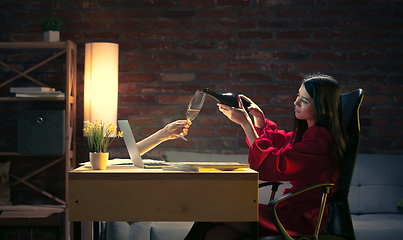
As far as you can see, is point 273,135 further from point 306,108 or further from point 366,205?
point 366,205

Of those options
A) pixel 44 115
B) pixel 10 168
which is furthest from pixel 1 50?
pixel 10 168

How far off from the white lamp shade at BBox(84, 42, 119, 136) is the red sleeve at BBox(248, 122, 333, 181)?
141 centimetres

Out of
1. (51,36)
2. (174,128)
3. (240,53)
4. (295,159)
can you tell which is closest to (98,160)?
(174,128)

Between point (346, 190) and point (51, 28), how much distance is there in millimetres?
2284

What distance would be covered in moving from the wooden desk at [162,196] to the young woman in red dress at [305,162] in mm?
203

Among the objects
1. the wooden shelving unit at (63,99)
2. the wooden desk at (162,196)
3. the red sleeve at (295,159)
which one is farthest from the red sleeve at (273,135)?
the wooden shelving unit at (63,99)

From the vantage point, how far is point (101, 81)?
2619mm

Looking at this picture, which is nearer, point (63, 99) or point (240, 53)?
point (63, 99)

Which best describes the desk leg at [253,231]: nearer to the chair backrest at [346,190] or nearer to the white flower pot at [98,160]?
the chair backrest at [346,190]

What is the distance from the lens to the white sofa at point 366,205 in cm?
214

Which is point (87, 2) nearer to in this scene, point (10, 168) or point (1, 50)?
point (1, 50)

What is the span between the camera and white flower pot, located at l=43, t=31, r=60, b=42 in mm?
2686

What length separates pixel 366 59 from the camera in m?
2.91

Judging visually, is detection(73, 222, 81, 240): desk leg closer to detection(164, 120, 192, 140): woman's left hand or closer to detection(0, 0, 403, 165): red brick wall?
detection(164, 120, 192, 140): woman's left hand
